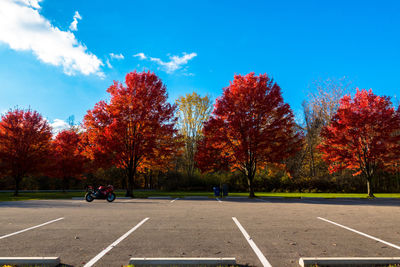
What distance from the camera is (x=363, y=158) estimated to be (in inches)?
962

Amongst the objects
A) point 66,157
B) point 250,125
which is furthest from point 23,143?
point 250,125

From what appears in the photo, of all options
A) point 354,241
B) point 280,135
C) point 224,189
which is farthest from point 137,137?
point 354,241

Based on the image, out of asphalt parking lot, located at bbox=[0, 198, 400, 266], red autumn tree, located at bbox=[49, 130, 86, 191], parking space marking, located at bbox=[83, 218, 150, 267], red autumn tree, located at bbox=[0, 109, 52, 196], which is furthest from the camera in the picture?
red autumn tree, located at bbox=[49, 130, 86, 191]

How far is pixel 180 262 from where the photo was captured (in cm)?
408

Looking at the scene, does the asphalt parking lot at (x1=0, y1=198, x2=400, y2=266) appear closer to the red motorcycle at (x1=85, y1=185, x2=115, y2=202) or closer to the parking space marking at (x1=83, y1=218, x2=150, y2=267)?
the parking space marking at (x1=83, y1=218, x2=150, y2=267)

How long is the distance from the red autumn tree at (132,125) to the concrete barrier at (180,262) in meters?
18.9

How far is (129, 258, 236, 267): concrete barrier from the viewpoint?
4.05 meters

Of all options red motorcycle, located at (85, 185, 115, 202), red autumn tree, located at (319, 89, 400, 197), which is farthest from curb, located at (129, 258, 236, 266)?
red autumn tree, located at (319, 89, 400, 197)

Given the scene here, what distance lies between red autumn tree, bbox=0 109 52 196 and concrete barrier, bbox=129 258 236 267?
99.1 ft

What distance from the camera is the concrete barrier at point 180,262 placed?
4047mm

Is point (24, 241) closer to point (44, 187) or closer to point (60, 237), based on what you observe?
point (60, 237)

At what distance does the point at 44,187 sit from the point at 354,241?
160 feet

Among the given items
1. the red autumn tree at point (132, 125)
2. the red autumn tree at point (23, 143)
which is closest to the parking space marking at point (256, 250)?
the red autumn tree at point (132, 125)

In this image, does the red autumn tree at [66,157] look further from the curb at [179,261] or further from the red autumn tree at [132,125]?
the curb at [179,261]
